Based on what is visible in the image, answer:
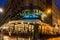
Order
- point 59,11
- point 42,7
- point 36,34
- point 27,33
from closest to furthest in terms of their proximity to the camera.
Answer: point 36,34 → point 27,33 → point 42,7 → point 59,11

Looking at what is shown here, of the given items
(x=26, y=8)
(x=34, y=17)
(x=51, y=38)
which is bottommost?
(x=51, y=38)

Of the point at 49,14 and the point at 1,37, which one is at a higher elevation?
the point at 49,14

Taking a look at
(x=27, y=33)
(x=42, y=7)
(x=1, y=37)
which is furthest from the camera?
(x=42, y=7)

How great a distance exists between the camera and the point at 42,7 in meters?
9.33

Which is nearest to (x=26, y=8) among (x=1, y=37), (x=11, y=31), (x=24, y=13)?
(x=24, y=13)

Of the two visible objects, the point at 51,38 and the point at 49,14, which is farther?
the point at 49,14

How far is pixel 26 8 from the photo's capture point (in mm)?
9383

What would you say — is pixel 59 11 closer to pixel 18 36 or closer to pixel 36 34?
pixel 18 36

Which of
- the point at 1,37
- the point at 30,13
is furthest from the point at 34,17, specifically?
the point at 1,37

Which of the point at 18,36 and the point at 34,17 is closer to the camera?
the point at 18,36

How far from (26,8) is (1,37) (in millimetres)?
5157

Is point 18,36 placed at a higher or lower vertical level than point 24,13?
lower

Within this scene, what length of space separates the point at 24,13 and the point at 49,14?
1651 millimetres

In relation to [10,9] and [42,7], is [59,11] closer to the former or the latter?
[42,7]
